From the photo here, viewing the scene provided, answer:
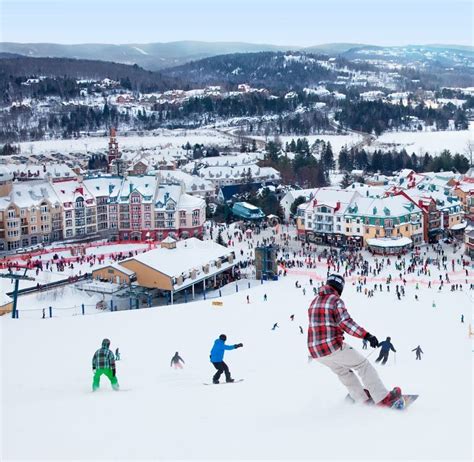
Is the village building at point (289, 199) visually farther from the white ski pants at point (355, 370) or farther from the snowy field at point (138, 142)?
the white ski pants at point (355, 370)

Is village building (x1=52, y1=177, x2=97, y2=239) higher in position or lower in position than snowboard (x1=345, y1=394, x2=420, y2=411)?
lower

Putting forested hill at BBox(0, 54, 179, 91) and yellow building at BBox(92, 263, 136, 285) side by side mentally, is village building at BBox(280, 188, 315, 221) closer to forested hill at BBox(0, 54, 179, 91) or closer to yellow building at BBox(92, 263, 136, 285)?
yellow building at BBox(92, 263, 136, 285)

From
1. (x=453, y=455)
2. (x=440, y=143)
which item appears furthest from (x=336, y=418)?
(x=440, y=143)

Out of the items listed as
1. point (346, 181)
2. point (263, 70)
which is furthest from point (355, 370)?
point (263, 70)

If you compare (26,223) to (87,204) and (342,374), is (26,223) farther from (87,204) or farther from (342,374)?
(342,374)

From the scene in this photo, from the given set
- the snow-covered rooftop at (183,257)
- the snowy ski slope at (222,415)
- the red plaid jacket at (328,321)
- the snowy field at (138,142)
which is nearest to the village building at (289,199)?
the snow-covered rooftop at (183,257)

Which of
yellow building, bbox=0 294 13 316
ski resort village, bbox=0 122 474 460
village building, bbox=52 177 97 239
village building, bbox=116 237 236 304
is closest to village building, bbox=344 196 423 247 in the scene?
ski resort village, bbox=0 122 474 460
